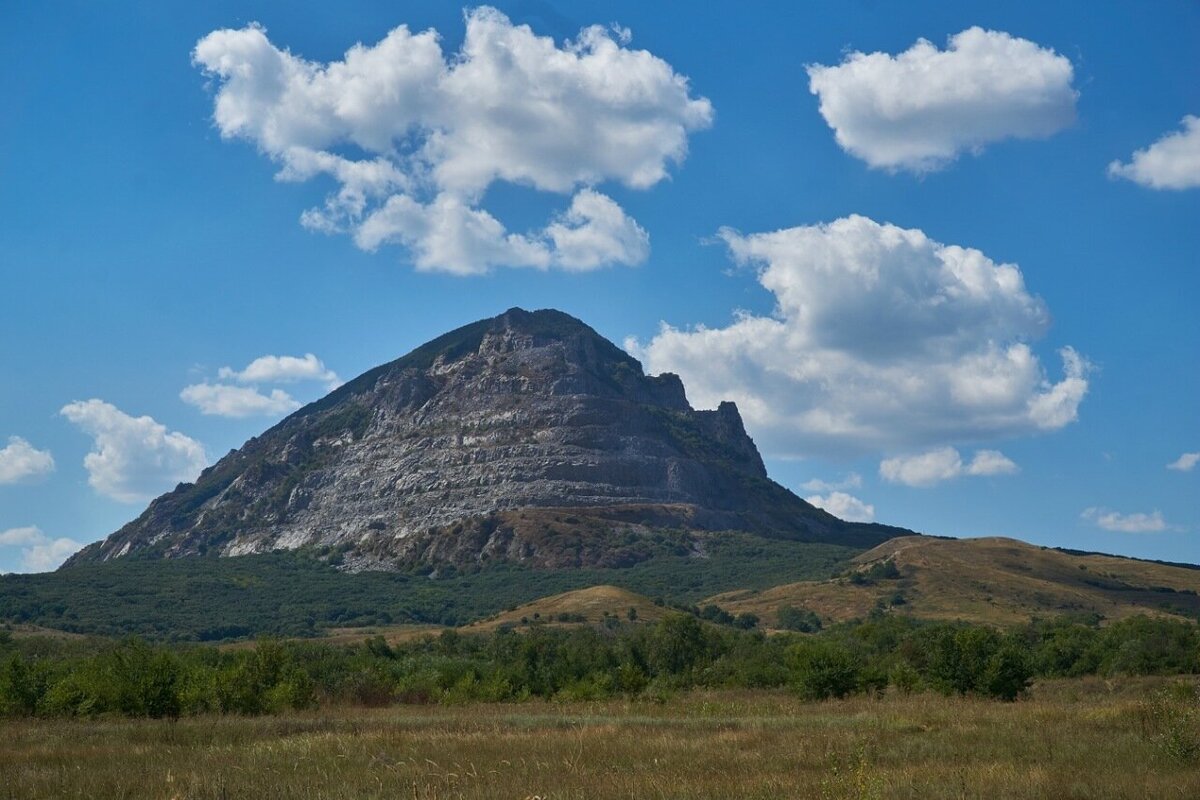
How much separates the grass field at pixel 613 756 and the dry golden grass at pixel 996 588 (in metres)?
76.3

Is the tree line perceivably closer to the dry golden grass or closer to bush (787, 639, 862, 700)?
bush (787, 639, 862, 700)

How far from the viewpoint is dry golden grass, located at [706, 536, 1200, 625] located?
107875mm

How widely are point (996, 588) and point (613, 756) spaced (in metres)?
111

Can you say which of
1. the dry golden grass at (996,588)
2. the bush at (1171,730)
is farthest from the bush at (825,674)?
the dry golden grass at (996,588)

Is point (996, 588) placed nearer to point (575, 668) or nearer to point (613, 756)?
point (575, 668)

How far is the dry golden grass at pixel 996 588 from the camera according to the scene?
4247 inches

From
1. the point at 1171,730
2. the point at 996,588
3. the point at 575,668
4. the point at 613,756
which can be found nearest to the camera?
the point at 1171,730

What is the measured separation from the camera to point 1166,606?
4296 inches

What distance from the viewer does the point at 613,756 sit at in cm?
1750

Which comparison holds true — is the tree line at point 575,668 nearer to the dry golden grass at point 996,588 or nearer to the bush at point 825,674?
the bush at point 825,674

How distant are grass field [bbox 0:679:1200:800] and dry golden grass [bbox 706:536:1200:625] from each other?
76332 mm

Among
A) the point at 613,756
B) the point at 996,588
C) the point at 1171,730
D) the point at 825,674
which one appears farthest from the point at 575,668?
the point at 996,588

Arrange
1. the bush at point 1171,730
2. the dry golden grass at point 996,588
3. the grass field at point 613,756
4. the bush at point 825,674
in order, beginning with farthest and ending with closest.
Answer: the dry golden grass at point 996,588 → the bush at point 825,674 → the bush at point 1171,730 → the grass field at point 613,756

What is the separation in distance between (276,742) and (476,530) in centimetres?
16958
